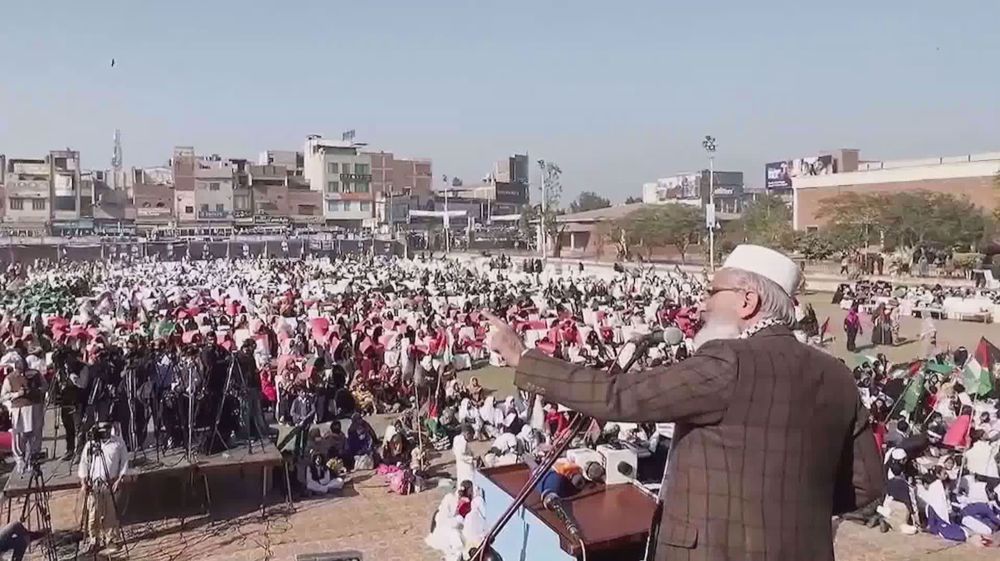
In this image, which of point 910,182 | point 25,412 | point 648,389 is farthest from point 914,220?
point 648,389

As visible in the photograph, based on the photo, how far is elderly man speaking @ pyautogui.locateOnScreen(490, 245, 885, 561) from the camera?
6.10 feet

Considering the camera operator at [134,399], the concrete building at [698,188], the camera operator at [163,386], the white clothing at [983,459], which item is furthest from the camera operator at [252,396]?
the concrete building at [698,188]

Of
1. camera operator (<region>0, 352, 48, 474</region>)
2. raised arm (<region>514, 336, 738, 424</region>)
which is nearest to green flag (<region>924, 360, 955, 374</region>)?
camera operator (<region>0, 352, 48, 474</region>)

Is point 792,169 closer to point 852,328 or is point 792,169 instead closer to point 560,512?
point 852,328

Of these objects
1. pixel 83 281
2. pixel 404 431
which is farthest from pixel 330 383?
pixel 83 281

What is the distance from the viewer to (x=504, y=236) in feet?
262

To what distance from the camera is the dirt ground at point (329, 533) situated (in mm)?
7770

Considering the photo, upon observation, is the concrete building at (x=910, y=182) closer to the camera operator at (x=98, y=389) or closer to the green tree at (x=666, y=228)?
the green tree at (x=666, y=228)

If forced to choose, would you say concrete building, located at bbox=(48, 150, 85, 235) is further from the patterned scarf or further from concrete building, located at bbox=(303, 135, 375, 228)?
the patterned scarf

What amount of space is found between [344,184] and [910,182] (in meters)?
51.4

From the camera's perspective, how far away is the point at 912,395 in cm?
1111

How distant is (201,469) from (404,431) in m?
2.90

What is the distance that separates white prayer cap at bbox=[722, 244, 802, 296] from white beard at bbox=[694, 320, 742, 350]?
0.45 ft

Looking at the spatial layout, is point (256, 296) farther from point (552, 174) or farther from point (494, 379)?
point (552, 174)
